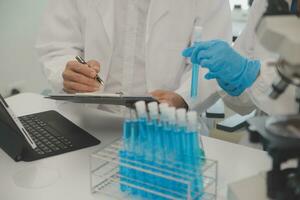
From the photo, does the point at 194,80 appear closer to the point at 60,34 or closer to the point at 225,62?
the point at 225,62

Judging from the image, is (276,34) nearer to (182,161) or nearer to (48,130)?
(182,161)

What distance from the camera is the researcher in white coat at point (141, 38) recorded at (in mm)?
1794

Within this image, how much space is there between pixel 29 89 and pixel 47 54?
5.84 ft

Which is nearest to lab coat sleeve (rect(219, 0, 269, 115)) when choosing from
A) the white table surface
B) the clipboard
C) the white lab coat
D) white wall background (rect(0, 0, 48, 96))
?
the white lab coat

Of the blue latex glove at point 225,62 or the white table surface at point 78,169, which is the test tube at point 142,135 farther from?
the blue latex glove at point 225,62

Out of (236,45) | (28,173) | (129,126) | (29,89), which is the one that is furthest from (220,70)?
(29,89)

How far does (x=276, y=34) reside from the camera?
726 millimetres

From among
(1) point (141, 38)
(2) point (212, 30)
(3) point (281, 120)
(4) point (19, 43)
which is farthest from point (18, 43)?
(3) point (281, 120)

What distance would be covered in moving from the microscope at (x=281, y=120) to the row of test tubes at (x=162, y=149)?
139 mm

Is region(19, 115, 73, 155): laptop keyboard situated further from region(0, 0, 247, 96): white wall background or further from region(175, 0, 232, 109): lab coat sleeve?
region(0, 0, 247, 96): white wall background

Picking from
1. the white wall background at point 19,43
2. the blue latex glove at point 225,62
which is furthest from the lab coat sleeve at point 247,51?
the white wall background at point 19,43

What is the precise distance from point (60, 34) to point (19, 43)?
1.68 meters

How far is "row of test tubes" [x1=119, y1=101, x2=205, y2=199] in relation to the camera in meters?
0.98

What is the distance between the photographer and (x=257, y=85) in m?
1.45
